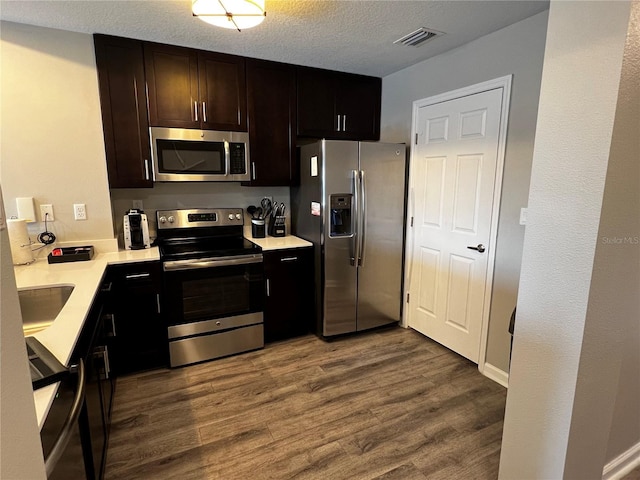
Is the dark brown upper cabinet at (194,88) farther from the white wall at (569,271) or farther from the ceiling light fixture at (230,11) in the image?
the white wall at (569,271)

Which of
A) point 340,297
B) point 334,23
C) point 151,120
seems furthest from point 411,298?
point 151,120

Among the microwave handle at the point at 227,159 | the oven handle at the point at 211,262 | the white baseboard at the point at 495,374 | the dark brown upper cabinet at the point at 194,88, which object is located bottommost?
the white baseboard at the point at 495,374

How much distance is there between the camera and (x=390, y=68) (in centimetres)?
311

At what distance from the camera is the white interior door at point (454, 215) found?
98.0 inches

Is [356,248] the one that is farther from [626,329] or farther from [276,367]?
[626,329]

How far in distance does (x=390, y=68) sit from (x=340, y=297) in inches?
81.7

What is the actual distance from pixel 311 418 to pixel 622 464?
1.59m

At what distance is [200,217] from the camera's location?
3.11m

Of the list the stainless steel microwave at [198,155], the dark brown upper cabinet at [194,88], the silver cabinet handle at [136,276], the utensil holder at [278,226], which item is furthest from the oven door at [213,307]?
the dark brown upper cabinet at [194,88]

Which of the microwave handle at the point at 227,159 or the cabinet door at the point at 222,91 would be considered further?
the microwave handle at the point at 227,159

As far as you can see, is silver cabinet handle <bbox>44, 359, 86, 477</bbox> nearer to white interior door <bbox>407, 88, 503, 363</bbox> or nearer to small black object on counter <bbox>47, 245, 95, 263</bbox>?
small black object on counter <bbox>47, 245, 95, 263</bbox>

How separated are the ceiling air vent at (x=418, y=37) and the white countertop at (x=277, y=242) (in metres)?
1.70

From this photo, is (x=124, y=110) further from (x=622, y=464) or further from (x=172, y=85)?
(x=622, y=464)

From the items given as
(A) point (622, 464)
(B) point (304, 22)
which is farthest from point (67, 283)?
(A) point (622, 464)
